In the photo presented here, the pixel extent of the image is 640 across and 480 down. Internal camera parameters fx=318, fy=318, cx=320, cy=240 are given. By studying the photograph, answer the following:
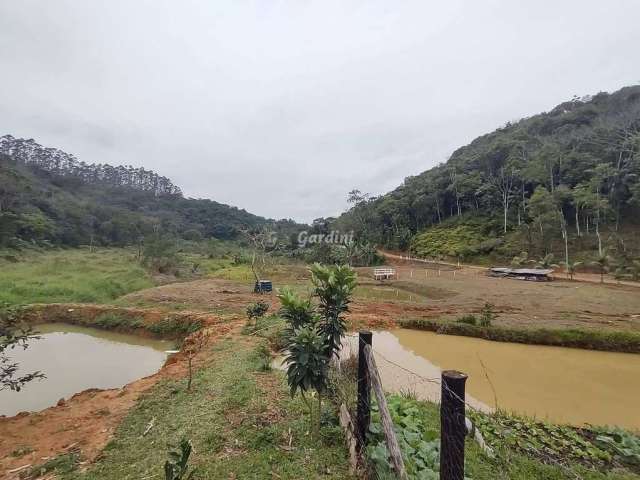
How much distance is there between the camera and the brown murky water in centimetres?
630

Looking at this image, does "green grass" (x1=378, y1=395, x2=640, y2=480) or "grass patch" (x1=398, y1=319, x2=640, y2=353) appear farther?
"grass patch" (x1=398, y1=319, x2=640, y2=353)

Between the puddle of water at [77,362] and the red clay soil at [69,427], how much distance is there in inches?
61.7

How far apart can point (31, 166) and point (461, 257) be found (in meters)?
81.1

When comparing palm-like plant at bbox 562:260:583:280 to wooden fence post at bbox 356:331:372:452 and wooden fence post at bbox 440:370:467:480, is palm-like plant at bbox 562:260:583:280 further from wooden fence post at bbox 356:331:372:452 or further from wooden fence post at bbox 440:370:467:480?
wooden fence post at bbox 440:370:467:480

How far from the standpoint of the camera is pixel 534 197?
30422mm

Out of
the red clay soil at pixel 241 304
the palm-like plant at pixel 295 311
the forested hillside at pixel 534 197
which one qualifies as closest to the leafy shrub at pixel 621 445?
the palm-like plant at pixel 295 311

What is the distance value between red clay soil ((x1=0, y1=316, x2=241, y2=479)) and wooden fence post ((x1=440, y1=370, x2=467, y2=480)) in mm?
4451

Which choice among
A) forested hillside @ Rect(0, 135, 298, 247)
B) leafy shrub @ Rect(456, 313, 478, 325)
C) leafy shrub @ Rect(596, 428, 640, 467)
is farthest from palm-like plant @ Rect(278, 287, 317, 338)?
forested hillside @ Rect(0, 135, 298, 247)

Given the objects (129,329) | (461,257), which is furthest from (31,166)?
(461,257)

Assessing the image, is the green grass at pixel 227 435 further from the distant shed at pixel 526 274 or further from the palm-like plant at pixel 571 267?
the palm-like plant at pixel 571 267

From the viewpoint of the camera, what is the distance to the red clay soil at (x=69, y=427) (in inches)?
170

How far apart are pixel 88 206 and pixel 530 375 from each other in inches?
2353

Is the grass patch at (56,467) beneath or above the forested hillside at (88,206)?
beneath

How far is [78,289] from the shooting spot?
17078 mm
